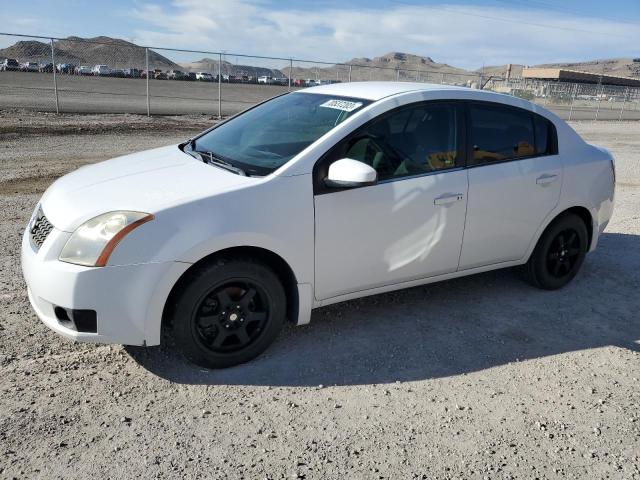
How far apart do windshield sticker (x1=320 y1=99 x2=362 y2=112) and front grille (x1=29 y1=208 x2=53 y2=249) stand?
79.8 inches

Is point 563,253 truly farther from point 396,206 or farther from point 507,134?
point 396,206

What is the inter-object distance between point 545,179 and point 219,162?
2.61 meters

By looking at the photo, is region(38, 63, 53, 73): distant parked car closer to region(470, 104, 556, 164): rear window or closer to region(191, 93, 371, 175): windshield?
region(191, 93, 371, 175): windshield

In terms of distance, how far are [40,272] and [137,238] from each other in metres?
0.60

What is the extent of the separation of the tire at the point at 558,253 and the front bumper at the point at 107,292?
3151 mm

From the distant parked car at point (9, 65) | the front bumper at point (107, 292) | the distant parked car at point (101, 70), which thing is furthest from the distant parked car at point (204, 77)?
the front bumper at point (107, 292)

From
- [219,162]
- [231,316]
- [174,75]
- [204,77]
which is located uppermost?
[219,162]

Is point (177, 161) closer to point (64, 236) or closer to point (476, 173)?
point (64, 236)

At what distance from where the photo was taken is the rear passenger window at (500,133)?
432 centimetres

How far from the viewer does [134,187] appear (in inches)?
136

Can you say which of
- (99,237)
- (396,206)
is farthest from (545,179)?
(99,237)

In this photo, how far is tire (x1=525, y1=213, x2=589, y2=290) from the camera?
16.0 feet

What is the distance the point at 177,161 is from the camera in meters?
3.98

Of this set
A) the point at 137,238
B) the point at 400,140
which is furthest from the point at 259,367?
the point at 400,140
